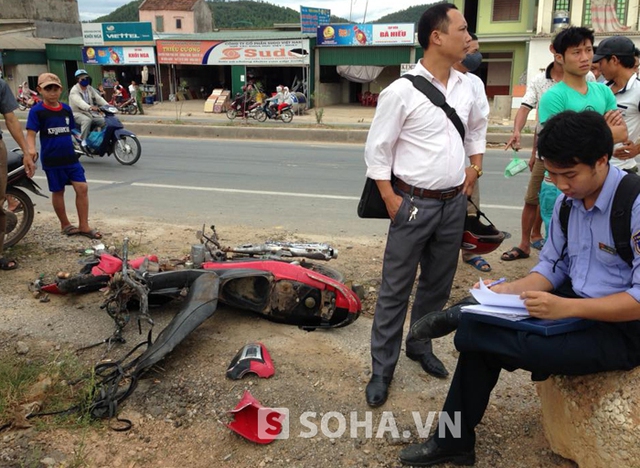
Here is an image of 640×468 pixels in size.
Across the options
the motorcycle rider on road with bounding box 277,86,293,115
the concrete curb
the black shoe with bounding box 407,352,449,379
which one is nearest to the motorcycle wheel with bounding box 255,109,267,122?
the motorcycle rider on road with bounding box 277,86,293,115

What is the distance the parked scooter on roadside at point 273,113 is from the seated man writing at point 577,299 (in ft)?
63.1

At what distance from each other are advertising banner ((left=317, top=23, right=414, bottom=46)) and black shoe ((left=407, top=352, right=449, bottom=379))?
26.3m

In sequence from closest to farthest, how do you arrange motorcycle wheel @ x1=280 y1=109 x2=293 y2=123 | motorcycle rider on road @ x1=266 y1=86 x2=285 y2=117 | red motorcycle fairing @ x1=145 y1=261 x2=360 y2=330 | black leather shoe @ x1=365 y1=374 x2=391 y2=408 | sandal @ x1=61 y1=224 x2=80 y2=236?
black leather shoe @ x1=365 y1=374 x2=391 y2=408, red motorcycle fairing @ x1=145 y1=261 x2=360 y2=330, sandal @ x1=61 y1=224 x2=80 y2=236, motorcycle wheel @ x1=280 y1=109 x2=293 y2=123, motorcycle rider on road @ x1=266 y1=86 x2=285 y2=117

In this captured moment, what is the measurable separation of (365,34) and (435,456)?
28.2 m

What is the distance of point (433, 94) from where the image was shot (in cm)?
268

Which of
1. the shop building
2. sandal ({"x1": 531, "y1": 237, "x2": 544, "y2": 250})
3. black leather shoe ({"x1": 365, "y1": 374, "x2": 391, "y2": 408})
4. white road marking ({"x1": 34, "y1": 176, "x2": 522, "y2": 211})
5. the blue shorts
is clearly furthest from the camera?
the shop building

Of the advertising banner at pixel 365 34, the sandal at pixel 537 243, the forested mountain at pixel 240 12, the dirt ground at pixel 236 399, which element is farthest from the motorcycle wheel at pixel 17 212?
the forested mountain at pixel 240 12

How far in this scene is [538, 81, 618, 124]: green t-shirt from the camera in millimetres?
3621

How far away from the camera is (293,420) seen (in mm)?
2709

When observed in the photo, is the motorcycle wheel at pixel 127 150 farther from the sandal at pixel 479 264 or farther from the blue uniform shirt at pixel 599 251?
the blue uniform shirt at pixel 599 251

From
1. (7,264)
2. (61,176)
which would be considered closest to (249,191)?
(61,176)

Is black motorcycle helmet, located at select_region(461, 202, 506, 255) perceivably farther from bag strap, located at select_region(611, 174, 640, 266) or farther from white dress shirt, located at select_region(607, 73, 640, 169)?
bag strap, located at select_region(611, 174, 640, 266)

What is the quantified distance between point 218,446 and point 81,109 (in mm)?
8877

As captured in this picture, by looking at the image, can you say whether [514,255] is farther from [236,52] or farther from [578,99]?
[236,52]
